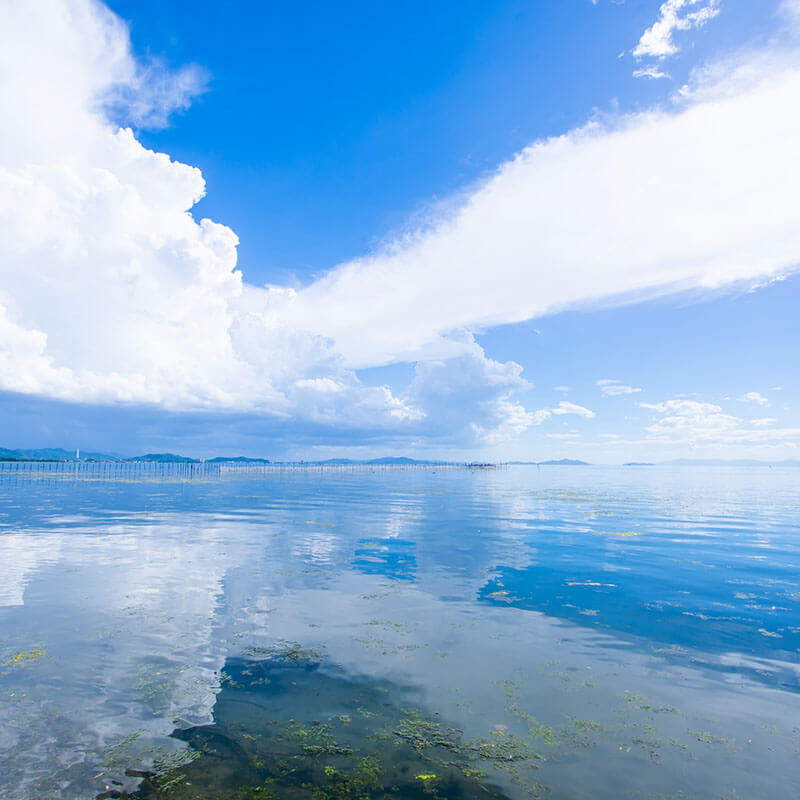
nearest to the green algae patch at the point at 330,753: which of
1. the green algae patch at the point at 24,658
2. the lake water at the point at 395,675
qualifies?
the lake water at the point at 395,675

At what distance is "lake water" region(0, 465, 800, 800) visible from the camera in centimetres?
919

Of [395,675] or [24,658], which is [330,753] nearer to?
[395,675]

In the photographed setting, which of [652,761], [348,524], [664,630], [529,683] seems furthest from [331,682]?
[348,524]

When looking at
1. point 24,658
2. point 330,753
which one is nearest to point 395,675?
point 330,753

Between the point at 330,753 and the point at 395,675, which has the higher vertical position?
the point at 395,675

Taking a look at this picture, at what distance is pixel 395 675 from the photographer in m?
13.4

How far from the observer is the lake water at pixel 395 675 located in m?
9.19

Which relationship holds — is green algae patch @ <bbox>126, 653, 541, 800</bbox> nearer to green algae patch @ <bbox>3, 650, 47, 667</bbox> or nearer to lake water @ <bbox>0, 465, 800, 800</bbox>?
lake water @ <bbox>0, 465, 800, 800</bbox>

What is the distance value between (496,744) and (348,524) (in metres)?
35.5

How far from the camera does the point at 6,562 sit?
2617 cm

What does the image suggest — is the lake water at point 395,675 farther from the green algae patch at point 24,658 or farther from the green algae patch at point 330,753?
the green algae patch at point 24,658

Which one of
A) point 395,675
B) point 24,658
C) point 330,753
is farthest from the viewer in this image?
point 24,658

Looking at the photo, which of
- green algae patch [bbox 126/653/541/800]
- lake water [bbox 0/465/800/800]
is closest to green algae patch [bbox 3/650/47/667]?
lake water [bbox 0/465/800/800]

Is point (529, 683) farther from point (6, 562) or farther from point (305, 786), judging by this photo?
point (6, 562)
